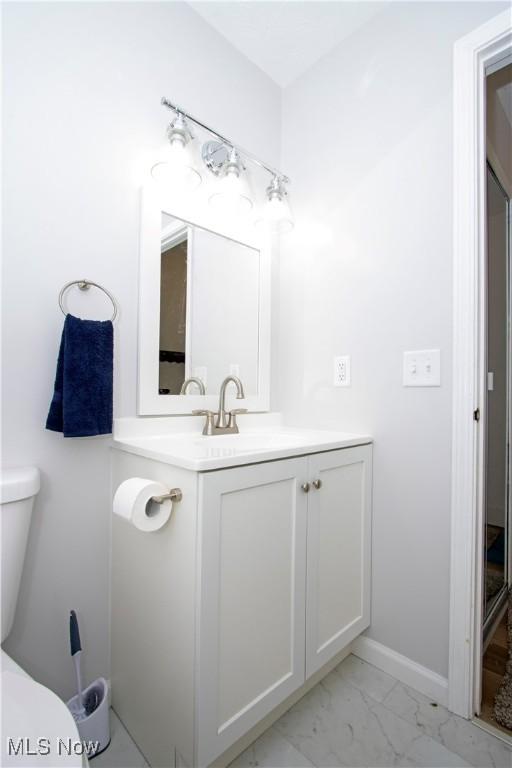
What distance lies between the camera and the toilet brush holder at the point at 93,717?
3.32 ft

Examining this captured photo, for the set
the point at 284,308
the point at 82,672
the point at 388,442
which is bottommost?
the point at 82,672

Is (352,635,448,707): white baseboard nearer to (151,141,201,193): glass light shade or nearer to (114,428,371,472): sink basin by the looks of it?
(114,428,371,472): sink basin

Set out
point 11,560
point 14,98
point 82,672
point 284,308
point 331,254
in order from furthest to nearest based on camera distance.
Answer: point 284,308 < point 331,254 < point 82,672 < point 14,98 < point 11,560

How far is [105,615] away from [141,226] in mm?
1313

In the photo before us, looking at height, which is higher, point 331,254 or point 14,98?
point 14,98

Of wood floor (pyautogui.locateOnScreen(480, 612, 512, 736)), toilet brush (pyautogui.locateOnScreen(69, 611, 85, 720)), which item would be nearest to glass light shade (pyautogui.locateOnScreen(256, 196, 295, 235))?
toilet brush (pyautogui.locateOnScreen(69, 611, 85, 720))

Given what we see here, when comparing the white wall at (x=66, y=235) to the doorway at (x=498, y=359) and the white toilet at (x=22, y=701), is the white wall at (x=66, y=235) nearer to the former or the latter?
the white toilet at (x=22, y=701)

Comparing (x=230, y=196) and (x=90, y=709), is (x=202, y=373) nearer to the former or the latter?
(x=230, y=196)

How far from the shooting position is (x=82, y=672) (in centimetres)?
115

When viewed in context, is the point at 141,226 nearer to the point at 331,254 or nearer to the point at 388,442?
the point at 331,254

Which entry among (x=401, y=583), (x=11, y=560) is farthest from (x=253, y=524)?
(x=401, y=583)

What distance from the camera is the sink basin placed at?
2.92 ft

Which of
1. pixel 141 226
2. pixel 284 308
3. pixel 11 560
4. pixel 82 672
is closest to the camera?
pixel 11 560

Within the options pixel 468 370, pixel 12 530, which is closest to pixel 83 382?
pixel 12 530
